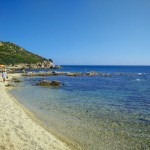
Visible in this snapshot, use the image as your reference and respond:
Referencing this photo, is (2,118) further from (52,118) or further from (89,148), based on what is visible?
(89,148)

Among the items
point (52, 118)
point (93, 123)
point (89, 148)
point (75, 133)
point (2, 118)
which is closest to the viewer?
point (89, 148)

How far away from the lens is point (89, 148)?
48.3 ft

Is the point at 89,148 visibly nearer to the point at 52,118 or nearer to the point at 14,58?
the point at 52,118

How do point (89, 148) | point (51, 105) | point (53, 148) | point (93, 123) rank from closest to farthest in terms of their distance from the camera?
point (53, 148), point (89, 148), point (93, 123), point (51, 105)

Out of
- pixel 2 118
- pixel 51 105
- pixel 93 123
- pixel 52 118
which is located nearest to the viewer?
pixel 2 118

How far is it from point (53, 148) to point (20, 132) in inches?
122

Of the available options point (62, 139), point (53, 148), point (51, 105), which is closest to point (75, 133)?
point (62, 139)

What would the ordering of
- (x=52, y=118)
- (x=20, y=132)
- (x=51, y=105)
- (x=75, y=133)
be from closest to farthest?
1. (x=20, y=132)
2. (x=75, y=133)
3. (x=52, y=118)
4. (x=51, y=105)

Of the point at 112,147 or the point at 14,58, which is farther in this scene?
the point at 14,58

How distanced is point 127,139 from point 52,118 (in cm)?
755

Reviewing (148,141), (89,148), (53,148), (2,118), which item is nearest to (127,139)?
(148,141)

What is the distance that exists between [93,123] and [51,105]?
8.86m

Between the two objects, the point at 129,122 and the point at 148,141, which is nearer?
the point at 148,141

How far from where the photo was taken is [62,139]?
1609 cm
